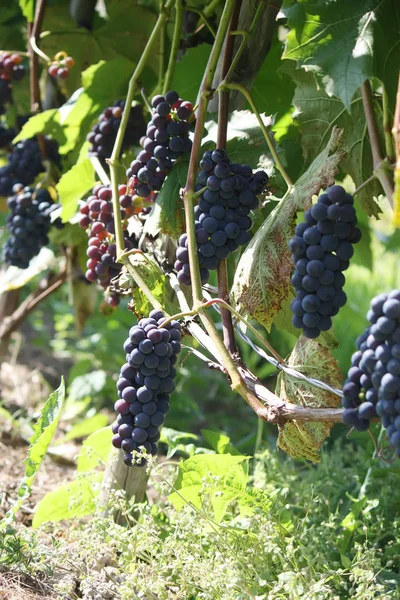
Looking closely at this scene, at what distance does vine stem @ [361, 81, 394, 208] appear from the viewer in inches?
39.4

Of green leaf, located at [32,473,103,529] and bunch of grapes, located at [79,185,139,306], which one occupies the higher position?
bunch of grapes, located at [79,185,139,306]

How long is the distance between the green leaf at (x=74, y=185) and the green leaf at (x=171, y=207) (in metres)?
0.38

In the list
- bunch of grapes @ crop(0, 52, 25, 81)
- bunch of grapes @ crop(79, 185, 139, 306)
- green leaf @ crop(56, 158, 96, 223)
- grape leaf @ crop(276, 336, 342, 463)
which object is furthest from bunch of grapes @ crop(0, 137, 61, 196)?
grape leaf @ crop(276, 336, 342, 463)

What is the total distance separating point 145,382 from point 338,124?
22.2 inches

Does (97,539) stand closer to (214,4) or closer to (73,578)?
(73,578)

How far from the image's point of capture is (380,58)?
3.62 feet

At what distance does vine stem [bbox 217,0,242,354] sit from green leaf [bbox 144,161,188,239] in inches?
4.5

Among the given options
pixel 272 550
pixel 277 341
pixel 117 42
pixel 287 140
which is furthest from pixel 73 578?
pixel 277 341

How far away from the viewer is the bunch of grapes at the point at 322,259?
39.1 inches

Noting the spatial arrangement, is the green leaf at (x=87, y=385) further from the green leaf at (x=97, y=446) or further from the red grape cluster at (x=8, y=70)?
the red grape cluster at (x=8, y=70)

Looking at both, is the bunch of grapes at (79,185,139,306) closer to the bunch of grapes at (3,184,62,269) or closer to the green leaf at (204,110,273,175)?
the green leaf at (204,110,273,175)

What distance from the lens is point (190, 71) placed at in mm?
1623

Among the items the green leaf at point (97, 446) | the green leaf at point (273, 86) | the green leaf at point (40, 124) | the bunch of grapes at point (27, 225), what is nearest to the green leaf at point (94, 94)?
the green leaf at point (40, 124)

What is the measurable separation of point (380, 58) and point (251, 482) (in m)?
1.17
